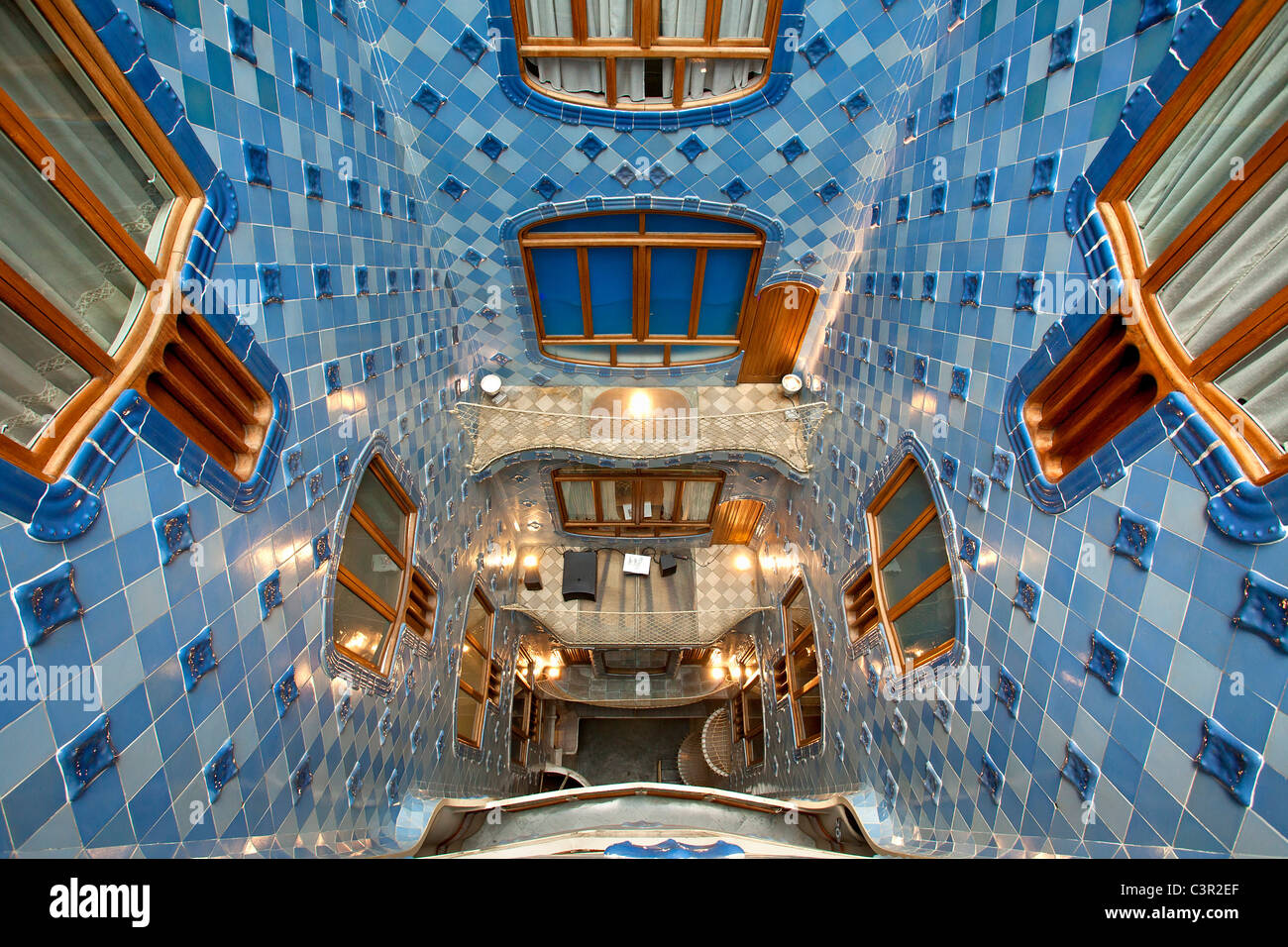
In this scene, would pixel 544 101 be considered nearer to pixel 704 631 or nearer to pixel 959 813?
pixel 959 813

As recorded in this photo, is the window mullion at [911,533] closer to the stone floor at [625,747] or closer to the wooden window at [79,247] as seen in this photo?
the wooden window at [79,247]

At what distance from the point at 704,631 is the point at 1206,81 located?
355 inches

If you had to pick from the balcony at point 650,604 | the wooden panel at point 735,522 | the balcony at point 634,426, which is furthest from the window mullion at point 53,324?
the wooden panel at point 735,522

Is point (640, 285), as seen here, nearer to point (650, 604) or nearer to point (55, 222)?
point (55, 222)

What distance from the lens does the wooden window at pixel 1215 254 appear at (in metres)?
2.19

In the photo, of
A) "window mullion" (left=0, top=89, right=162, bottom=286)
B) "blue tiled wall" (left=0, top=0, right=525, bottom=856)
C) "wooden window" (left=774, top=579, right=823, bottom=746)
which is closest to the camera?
"window mullion" (left=0, top=89, right=162, bottom=286)

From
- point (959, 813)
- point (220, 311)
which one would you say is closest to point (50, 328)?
point (220, 311)

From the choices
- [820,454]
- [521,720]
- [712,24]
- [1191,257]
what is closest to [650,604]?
[521,720]

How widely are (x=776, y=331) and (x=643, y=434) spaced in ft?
7.30

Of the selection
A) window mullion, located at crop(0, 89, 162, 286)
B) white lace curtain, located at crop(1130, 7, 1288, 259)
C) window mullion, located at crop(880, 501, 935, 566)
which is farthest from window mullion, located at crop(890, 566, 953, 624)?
window mullion, located at crop(0, 89, 162, 286)

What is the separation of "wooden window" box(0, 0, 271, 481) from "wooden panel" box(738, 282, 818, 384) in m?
5.56

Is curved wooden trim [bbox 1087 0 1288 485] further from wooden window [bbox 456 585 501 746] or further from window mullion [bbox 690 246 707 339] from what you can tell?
wooden window [bbox 456 585 501 746]

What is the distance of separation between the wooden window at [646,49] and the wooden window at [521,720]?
9362mm

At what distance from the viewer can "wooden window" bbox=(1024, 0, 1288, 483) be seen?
2191mm
